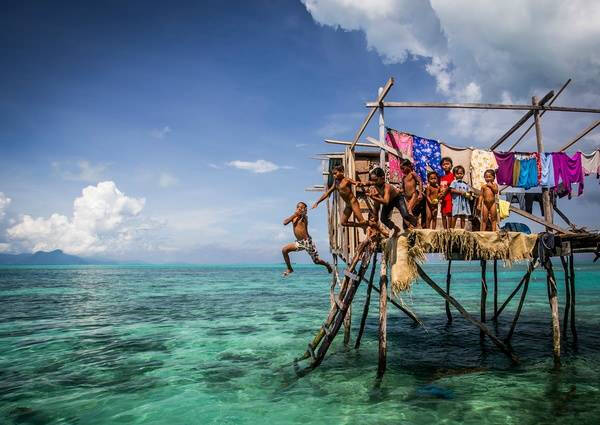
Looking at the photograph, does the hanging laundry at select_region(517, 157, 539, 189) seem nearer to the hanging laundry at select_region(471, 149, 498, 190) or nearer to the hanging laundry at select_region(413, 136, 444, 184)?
the hanging laundry at select_region(471, 149, 498, 190)

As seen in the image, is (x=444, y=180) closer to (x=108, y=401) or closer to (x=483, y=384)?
(x=483, y=384)

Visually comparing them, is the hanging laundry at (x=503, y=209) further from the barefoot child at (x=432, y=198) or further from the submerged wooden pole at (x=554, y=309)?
the submerged wooden pole at (x=554, y=309)

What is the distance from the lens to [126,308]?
2605cm

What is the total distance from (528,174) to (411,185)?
496 centimetres

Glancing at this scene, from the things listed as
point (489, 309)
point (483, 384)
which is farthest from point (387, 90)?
point (489, 309)

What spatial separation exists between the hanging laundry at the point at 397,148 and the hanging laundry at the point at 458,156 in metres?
1.43

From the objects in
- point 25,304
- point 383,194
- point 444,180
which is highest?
point 444,180

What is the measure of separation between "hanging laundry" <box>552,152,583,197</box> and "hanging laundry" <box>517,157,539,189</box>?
0.69 meters

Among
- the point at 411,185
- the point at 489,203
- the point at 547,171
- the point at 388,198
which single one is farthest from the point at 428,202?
the point at 547,171

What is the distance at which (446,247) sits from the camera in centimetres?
892

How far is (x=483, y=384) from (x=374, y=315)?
11917 mm

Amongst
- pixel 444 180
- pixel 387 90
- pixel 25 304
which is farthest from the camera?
pixel 25 304

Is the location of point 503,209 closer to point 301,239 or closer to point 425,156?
point 425,156

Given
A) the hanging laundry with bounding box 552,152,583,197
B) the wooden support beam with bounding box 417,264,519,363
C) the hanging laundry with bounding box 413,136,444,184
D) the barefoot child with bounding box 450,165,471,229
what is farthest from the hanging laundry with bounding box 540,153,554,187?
the wooden support beam with bounding box 417,264,519,363
